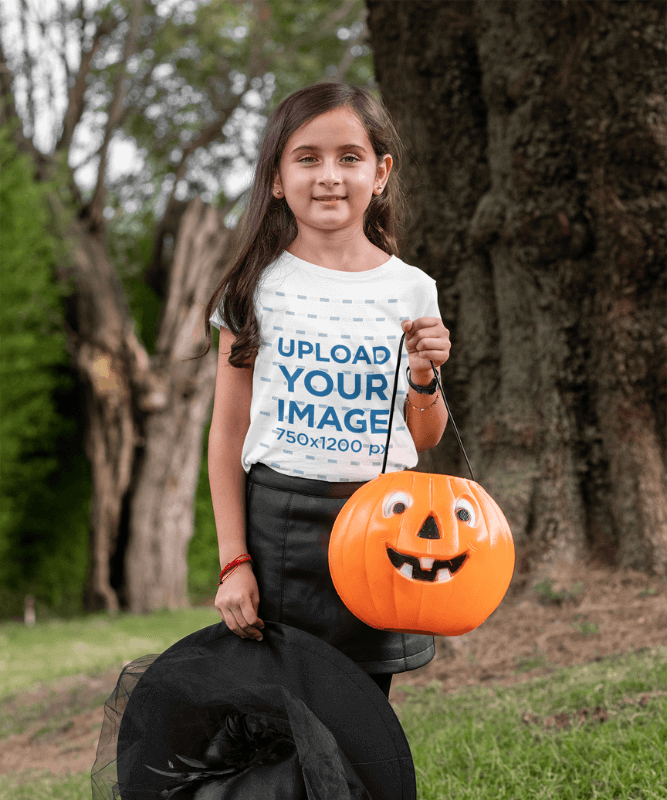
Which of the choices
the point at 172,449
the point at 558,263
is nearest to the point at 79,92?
Result: the point at 172,449

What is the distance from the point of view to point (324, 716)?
159 cm

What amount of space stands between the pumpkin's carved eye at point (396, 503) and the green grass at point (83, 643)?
404 centimetres

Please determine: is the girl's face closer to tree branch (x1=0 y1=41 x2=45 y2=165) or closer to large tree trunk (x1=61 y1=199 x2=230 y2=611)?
large tree trunk (x1=61 y1=199 x2=230 y2=611)

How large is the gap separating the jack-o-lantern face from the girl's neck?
531 millimetres

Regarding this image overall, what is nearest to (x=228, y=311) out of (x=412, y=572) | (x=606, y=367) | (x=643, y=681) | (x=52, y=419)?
(x=412, y=572)

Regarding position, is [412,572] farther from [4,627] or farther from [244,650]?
[4,627]

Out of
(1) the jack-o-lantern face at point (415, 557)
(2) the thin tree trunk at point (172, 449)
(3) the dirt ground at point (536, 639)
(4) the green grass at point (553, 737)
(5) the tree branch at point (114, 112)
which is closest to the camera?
(1) the jack-o-lantern face at point (415, 557)

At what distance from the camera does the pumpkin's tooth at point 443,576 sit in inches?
59.7

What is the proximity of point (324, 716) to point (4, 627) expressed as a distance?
27.4ft

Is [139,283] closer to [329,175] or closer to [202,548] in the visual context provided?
[202,548]

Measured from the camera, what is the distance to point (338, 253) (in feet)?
5.92

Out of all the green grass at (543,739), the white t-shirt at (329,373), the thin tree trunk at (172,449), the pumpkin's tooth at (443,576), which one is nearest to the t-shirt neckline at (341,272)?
the white t-shirt at (329,373)

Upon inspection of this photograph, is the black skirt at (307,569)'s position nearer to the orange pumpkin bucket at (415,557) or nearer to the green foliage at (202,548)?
the orange pumpkin bucket at (415,557)

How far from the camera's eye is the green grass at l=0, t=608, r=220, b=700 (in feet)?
17.8
